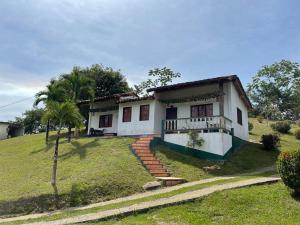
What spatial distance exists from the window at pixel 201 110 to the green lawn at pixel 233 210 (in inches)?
478

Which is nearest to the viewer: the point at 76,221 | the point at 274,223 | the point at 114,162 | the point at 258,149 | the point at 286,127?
the point at 274,223

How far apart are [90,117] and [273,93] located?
41.8m

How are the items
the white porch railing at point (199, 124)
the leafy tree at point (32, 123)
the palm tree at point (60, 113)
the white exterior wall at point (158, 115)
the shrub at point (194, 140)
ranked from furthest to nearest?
the leafy tree at point (32, 123)
the white exterior wall at point (158, 115)
the white porch railing at point (199, 124)
the shrub at point (194, 140)
the palm tree at point (60, 113)

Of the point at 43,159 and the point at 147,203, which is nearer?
the point at 147,203

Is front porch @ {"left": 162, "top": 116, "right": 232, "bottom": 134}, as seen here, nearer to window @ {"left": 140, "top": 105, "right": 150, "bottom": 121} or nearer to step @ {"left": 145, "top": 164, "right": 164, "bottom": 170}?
window @ {"left": 140, "top": 105, "right": 150, "bottom": 121}

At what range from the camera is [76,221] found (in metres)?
9.76

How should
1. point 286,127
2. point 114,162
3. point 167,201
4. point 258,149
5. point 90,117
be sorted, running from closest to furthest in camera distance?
point 167,201 → point 114,162 → point 258,149 → point 90,117 → point 286,127

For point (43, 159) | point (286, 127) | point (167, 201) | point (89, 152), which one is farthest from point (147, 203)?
point (286, 127)

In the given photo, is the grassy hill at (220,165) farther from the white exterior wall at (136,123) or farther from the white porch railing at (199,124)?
the white exterior wall at (136,123)

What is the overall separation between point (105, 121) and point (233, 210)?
2087 cm

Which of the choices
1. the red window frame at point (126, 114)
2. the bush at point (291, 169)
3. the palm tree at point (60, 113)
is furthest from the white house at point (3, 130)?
the bush at point (291, 169)

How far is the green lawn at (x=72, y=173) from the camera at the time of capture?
1331 centimetres

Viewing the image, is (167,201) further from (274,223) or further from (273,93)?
(273,93)

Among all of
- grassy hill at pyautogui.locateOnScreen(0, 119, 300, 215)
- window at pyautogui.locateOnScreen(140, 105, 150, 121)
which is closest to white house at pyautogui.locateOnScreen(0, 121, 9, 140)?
grassy hill at pyautogui.locateOnScreen(0, 119, 300, 215)
